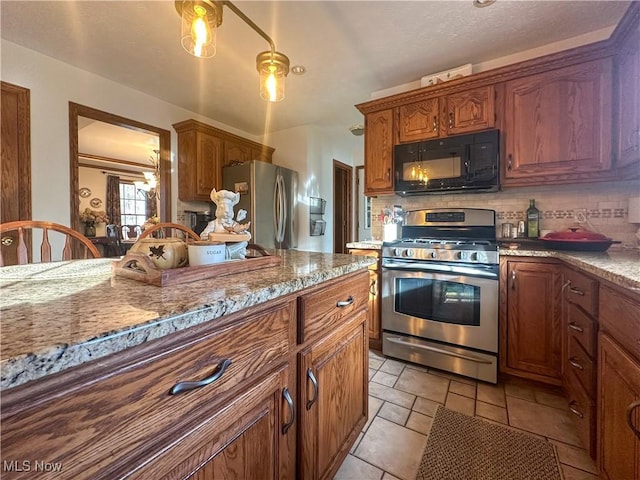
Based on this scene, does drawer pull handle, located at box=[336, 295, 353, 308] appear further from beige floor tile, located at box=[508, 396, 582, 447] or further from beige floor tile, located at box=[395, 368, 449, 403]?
beige floor tile, located at box=[508, 396, 582, 447]

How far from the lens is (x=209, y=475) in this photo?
62 centimetres

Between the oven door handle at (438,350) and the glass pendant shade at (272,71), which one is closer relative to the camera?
the glass pendant shade at (272,71)

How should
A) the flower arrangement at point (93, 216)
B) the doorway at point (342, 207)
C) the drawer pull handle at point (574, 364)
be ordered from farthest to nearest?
the flower arrangement at point (93, 216) → the doorway at point (342, 207) → the drawer pull handle at point (574, 364)

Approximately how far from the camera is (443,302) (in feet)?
6.88

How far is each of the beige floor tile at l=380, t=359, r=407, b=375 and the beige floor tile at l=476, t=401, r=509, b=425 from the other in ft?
1.84

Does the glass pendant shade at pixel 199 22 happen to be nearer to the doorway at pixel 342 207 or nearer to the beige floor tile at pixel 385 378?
the beige floor tile at pixel 385 378

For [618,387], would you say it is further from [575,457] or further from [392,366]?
[392,366]

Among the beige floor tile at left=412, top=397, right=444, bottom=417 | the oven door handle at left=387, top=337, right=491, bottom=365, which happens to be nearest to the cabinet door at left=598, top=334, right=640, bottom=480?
the beige floor tile at left=412, top=397, right=444, bottom=417

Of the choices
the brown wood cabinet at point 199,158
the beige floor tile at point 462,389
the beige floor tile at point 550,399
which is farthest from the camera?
the brown wood cabinet at point 199,158

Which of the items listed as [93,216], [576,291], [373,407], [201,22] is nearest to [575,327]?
[576,291]

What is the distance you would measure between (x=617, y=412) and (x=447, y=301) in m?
1.10

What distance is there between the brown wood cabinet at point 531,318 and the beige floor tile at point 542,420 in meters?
0.20

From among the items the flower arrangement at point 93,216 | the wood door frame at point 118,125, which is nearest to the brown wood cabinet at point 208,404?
the wood door frame at point 118,125

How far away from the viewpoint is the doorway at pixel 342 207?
5.11m
